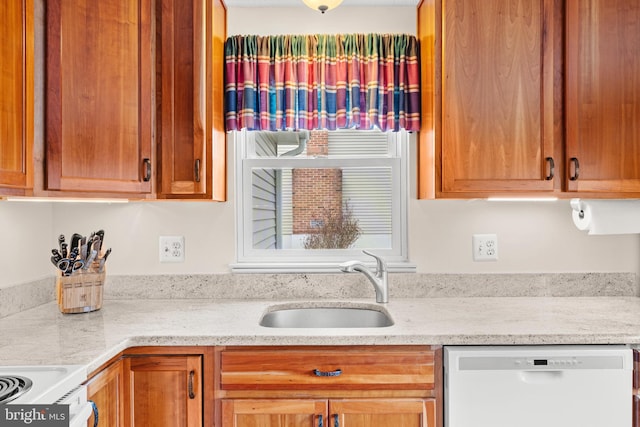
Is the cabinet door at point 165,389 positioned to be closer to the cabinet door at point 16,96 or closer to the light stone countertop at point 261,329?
the light stone countertop at point 261,329

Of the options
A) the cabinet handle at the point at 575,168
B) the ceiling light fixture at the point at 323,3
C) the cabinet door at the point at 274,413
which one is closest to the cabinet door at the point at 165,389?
the cabinet door at the point at 274,413

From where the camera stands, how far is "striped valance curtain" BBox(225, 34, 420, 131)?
6.72ft

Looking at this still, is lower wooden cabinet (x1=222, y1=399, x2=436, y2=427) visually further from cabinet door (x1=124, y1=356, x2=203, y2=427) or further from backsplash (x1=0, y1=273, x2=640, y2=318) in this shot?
backsplash (x1=0, y1=273, x2=640, y2=318)

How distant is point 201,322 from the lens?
1680 mm

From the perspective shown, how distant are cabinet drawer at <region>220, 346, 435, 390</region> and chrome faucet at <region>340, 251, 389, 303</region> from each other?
0.48 meters

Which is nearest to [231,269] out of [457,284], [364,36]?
[457,284]

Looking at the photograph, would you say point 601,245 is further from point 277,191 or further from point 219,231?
point 219,231

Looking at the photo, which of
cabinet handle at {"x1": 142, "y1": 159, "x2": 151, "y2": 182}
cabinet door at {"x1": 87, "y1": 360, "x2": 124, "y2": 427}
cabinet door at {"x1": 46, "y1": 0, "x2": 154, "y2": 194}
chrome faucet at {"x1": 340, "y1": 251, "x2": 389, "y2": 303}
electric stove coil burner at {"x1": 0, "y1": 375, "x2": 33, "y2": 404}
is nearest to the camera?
electric stove coil burner at {"x1": 0, "y1": 375, "x2": 33, "y2": 404}

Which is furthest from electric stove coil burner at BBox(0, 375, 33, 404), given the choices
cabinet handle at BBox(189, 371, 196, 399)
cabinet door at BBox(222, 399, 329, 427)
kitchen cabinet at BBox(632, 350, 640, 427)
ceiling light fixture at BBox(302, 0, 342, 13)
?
kitchen cabinet at BBox(632, 350, 640, 427)

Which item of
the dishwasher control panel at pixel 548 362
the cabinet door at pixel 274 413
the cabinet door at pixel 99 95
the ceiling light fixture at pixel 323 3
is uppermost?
the ceiling light fixture at pixel 323 3

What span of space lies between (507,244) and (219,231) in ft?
4.56

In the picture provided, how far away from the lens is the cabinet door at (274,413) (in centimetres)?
152

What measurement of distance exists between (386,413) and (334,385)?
199mm

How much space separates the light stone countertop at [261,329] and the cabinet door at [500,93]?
1.69ft
